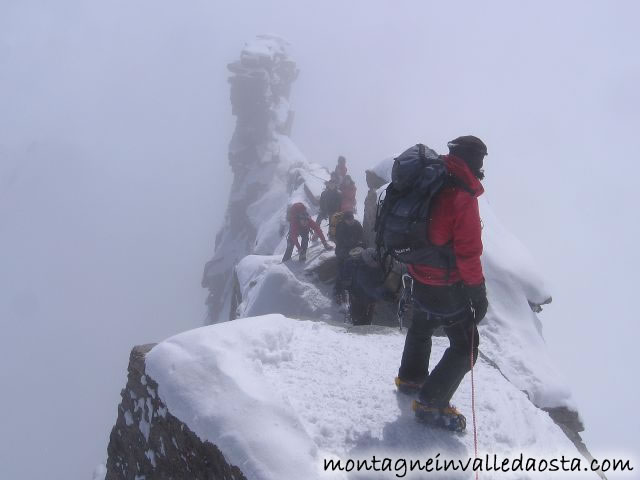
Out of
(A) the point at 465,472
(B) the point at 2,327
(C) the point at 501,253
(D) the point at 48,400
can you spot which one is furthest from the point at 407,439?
(B) the point at 2,327

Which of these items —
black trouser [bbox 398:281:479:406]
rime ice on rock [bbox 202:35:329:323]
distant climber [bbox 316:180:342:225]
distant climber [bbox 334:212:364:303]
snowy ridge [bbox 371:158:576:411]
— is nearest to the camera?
black trouser [bbox 398:281:479:406]

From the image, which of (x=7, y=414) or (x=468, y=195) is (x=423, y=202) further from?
(x=7, y=414)

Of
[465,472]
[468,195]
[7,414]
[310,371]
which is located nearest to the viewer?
[468,195]

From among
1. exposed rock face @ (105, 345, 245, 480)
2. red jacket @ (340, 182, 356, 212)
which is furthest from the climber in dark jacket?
red jacket @ (340, 182, 356, 212)

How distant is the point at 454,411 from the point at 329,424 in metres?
1.43

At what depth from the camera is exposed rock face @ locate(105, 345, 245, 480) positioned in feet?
13.3

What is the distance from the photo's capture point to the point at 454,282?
4176 mm

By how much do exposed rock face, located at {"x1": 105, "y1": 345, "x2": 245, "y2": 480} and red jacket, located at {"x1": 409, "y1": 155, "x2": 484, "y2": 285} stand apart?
2.81m

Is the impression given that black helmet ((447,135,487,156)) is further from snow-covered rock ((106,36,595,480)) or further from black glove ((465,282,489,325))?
snow-covered rock ((106,36,595,480))

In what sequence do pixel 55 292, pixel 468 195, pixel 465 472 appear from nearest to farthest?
pixel 468 195 < pixel 465 472 < pixel 55 292

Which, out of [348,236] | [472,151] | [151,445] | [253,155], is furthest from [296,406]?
[253,155]

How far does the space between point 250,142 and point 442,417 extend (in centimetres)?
5089

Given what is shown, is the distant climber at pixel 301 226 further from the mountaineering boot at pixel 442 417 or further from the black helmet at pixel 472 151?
the black helmet at pixel 472 151

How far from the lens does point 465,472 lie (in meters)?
4.11
